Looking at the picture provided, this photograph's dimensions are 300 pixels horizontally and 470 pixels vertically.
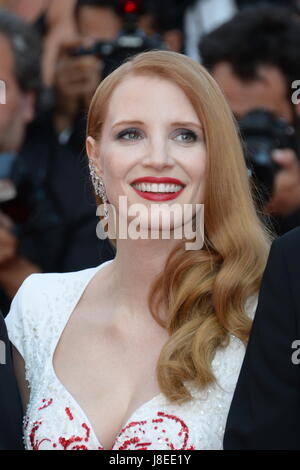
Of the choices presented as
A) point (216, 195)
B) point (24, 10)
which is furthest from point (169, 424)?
point (24, 10)

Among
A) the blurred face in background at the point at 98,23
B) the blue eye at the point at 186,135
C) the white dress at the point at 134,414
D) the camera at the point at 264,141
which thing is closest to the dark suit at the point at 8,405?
the white dress at the point at 134,414

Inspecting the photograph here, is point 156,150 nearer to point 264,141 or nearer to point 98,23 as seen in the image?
point 264,141

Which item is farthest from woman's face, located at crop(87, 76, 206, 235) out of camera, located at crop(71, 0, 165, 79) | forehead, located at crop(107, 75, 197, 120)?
camera, located at crop(71, 0, 165, 79)

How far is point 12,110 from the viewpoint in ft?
12.4

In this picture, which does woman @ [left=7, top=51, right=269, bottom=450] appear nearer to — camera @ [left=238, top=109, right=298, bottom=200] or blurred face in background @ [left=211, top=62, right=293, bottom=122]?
camera @ [left=238, top=109, right=298, bottom=200]

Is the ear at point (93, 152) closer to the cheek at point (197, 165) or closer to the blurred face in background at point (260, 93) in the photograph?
the cheek at point (197, 165)

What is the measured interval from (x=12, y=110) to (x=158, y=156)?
1.25 m

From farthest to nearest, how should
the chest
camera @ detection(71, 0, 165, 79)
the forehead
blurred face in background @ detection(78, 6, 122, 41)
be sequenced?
blurred face in background @ detection(78, 6, 122, 41), camera @ detection(71, 0, 165, 79), the forehead, the chest

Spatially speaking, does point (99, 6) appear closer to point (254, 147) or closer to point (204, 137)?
point (254, 147)

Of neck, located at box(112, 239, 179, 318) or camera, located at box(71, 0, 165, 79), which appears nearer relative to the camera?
neck, located at box(112, 239, 179, 318)

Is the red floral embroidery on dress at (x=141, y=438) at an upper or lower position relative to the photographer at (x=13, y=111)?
lower

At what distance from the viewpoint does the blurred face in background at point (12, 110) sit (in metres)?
3.76

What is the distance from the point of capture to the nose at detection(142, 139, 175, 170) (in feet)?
8.78

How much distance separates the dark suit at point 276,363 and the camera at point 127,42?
1693 millimetres
